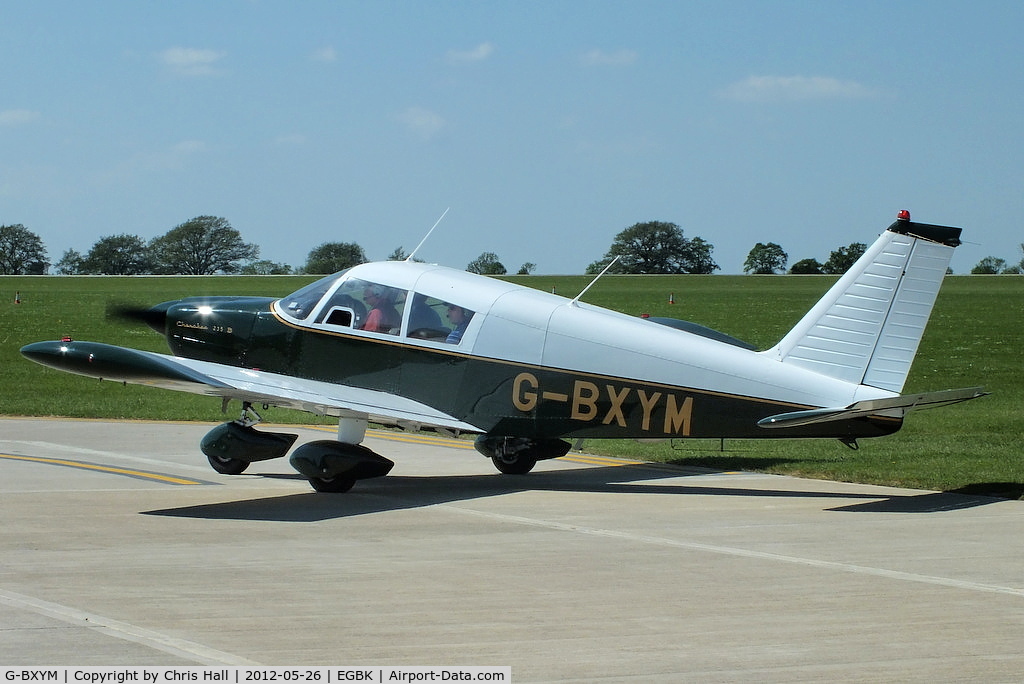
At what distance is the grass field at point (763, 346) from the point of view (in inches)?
593

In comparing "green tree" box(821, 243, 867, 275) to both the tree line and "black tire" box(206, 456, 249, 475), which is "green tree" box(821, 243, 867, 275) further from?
"black tire" box(206, 456, 249, 475)

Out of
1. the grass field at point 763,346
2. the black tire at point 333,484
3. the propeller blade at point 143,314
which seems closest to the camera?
the black tire at point 333,484

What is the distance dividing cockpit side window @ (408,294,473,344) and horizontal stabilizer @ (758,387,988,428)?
3.47 metres

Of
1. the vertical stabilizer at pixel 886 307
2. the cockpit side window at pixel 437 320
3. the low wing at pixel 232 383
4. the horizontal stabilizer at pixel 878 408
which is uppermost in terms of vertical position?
the vertical stabilizer at pixel 886 307

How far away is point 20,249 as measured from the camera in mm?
152875

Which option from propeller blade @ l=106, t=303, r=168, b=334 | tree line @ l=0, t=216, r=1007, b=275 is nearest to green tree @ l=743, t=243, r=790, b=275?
tree line @ l=0, t=216, r=1007, b=275

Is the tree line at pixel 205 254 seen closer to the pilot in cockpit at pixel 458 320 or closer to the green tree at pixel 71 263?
the green tree at pixel 71 263

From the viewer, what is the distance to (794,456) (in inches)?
642

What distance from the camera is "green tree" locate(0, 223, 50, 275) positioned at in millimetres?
150625

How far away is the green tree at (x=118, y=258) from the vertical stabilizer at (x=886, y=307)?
132846 millimetres

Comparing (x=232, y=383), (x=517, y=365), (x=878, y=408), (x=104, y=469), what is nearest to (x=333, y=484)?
(x=232, y=383)

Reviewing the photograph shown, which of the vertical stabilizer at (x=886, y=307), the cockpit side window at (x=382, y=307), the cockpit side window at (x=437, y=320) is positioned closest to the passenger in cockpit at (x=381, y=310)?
the cockpit side window at (x=382, y=307)

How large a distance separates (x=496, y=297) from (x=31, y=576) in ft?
20.4

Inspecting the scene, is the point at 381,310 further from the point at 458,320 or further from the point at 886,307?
the point at 886,307
